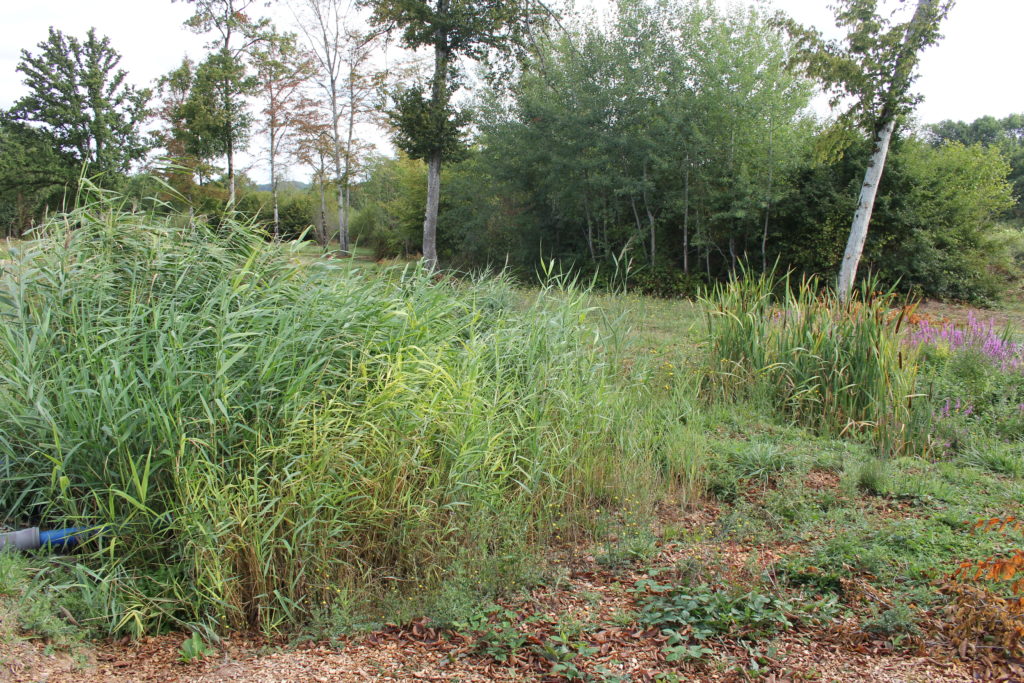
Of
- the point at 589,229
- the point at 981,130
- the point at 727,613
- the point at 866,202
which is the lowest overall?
the point at 727,613

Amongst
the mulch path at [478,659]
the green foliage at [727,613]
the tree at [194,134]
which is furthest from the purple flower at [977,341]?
the tree at [194,134]

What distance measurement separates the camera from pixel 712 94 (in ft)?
49.6

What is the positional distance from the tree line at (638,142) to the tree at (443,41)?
1.9 inches

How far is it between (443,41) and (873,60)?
10.1m

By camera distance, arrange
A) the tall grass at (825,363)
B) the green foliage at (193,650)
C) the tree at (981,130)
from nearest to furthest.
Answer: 1. the green foliage at (193,650)
2. the tall grass at (825,363)
3. the tree at (981,130)

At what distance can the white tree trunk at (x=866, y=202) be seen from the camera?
34.7 feet

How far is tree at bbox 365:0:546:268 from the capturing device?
53.0 feet

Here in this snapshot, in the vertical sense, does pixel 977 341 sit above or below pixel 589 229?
below

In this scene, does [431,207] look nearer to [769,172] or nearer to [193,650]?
[769,172]

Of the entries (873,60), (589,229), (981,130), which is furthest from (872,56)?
(981,130)

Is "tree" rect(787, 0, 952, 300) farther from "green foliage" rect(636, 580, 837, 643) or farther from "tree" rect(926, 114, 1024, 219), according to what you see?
"tree" rect(926, 114, 1024, 219)

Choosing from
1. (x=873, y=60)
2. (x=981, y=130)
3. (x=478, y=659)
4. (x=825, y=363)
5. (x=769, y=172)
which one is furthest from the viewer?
(x=981, y=130)

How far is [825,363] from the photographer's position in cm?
570

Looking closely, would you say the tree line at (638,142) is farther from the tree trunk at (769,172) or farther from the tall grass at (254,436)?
the tall grass at (254,436)
